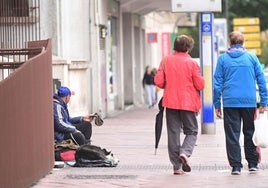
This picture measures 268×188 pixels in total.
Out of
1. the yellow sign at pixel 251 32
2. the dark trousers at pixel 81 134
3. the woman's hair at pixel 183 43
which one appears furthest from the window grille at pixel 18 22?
the yellow sign at pixel 251 32

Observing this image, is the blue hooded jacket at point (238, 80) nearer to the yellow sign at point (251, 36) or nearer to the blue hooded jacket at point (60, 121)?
the blue hooded jacket at point (60, 121)

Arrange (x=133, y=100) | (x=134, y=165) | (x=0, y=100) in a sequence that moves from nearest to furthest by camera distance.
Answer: (x=0, y=100)
(x=134, y=165)
(x=133, y=100)

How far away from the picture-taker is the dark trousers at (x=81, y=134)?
12.5 metres

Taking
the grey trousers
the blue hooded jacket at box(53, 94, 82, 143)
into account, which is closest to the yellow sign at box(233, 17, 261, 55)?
the blue hooded jacket at box(53, 94, 82, 143)

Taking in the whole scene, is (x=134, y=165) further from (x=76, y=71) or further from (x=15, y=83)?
(x=76, y=71)

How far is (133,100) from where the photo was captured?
35438mm

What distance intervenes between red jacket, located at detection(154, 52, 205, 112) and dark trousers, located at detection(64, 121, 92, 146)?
2.11 meters

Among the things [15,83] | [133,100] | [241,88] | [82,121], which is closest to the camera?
[15,83]

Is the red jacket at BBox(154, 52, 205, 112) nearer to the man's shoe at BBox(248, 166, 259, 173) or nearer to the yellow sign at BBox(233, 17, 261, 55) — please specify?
the man's shoe at BBox(248, 166, 259, 173)

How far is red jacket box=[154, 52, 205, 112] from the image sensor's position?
35.5 feet

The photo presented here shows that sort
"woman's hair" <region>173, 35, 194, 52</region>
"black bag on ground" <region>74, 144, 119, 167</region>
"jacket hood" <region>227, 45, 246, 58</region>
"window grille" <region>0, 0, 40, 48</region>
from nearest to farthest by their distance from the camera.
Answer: "jacket hood" <region>227, 45, 246, 58</region>, "woman's hair" <region>173, 35, 194, 52</region>, "black bag on ground" <region>74, 144, 119, 167</region>, "window grille" <region>0, 0, 40, 48</region>

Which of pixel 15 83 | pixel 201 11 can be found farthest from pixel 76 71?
pixel 15 83

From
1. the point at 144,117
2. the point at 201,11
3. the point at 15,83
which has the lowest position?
the point at 144,117

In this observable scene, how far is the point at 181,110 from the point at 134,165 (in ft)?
6.01
